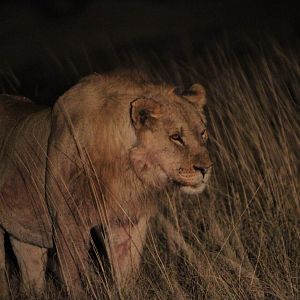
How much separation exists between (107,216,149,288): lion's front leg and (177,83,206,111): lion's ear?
0.75 metres

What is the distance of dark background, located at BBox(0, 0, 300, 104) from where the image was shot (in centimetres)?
1689

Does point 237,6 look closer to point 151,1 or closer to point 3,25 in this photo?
point 151,1

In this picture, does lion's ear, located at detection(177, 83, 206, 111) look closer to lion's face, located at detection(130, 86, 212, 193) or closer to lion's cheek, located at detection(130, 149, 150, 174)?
lion's face, located at detection(130, 86, 212, 193)

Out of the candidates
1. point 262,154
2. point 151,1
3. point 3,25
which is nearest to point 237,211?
point 262,154

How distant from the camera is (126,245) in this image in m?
5.27

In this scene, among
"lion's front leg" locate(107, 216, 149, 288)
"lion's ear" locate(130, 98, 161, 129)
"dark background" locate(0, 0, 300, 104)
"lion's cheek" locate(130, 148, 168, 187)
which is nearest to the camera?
"lion's ear" locate(130, 98, 161, 129)

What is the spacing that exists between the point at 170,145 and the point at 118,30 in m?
18.8

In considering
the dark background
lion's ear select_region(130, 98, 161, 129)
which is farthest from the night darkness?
the dark background

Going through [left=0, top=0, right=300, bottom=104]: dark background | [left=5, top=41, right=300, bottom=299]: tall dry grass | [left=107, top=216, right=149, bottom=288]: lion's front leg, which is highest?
[left=107, top=216, right=149, bottom=288]: lion's front leg

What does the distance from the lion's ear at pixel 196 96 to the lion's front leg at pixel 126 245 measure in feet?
2.45

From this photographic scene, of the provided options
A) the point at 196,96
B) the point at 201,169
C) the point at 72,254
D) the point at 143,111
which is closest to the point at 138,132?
the point at 143,111

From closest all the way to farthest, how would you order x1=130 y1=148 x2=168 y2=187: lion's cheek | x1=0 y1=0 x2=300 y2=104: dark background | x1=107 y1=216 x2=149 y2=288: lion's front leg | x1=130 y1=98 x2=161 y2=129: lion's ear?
1. x1=130 y1=98 x2=161 y2=129: lion's ear
2. x1=130 y1=148 x2=168 y2=187: lion's cheek
3. x1=107 y1=216 x2=149 y2=288: lion's front leg
4. x1=0 y1=0 x2=300 y2=104: dark background

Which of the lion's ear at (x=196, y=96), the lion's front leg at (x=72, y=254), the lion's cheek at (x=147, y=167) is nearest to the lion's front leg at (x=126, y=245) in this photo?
the lion's front leg at (x=72, y=254)

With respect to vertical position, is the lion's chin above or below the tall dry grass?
above
